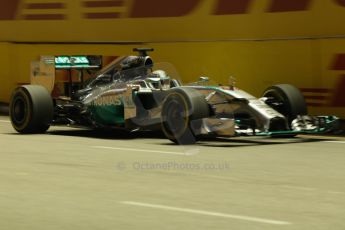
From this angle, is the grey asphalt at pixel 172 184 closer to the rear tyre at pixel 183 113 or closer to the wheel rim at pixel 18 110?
the rear tyre at pixel 183 113

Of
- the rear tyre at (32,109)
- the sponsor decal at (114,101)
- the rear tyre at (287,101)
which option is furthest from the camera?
the rear tyre at (32,109)

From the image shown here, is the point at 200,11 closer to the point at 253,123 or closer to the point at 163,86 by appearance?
the point at 163,86

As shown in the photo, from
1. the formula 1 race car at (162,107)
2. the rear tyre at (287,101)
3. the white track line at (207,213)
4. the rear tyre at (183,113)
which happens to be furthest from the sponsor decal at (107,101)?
the white track line at (207,213)

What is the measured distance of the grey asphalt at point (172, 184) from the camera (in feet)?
21.2

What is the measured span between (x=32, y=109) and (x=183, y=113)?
120 inches

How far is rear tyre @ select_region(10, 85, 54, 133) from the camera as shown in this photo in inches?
523

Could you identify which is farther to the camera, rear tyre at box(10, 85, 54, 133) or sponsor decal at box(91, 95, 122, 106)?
rear tyre at box(10, 85, 54, 133)

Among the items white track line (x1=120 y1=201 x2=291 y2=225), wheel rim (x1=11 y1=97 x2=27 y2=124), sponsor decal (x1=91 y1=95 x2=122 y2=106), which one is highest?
sponsor decal (x1=91 y1=95 x2=122 y2=106)

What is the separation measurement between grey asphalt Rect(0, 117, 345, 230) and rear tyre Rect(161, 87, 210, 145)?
23 centimetres

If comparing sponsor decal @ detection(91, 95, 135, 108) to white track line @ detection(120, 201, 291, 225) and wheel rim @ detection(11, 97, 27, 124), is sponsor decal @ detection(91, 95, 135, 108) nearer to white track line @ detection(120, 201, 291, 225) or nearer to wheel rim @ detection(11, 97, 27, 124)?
wheel rim @ detection(11, 97, 27, 124)

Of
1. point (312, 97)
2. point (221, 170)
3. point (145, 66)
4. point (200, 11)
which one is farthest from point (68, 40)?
point (221, 170)

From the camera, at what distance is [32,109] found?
13.2 m

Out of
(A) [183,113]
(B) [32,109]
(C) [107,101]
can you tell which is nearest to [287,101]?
(A) [183,113]

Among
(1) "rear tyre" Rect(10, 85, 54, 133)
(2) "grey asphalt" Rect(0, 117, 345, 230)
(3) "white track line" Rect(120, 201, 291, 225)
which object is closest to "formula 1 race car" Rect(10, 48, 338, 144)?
(1) "rear tyre" Rect(10, 85, 54, 133)
